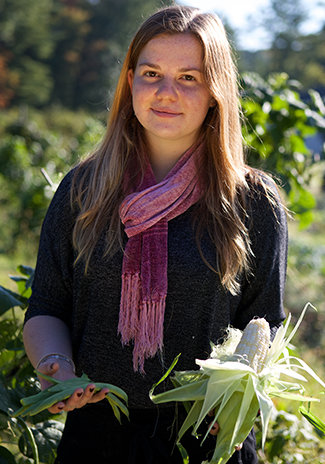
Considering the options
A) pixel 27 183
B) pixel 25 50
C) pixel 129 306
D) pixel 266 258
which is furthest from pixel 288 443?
pixel 25 50

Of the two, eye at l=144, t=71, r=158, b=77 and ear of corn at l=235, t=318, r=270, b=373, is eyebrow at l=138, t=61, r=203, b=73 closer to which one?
eye at l=144, t=71, r=158, b=77

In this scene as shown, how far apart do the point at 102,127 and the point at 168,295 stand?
5.09 m

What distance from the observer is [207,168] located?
1674 mm

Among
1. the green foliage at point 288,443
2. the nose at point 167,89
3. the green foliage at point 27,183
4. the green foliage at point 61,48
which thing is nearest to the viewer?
the nose at point 167,89

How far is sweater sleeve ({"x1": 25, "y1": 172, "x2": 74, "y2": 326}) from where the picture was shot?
1607 mm

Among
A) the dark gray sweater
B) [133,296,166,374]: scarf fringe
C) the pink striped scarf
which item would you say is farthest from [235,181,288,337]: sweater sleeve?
[133,296,166,374]: scarf fringe

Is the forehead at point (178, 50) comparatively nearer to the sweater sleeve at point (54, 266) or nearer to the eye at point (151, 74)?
the eye at point (151, 74)

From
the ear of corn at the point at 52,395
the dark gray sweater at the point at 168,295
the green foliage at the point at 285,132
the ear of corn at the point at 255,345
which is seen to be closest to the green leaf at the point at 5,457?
the dark gray sweater at the point at 168,295

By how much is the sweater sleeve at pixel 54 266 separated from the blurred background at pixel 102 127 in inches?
16.4

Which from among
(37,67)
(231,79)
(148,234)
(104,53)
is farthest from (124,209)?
(104,53)

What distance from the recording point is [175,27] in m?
1.54

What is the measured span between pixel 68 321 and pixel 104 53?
4088cm

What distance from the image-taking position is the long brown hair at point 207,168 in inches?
61.0

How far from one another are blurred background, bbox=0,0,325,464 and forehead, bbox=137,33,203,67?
159 millimetres
